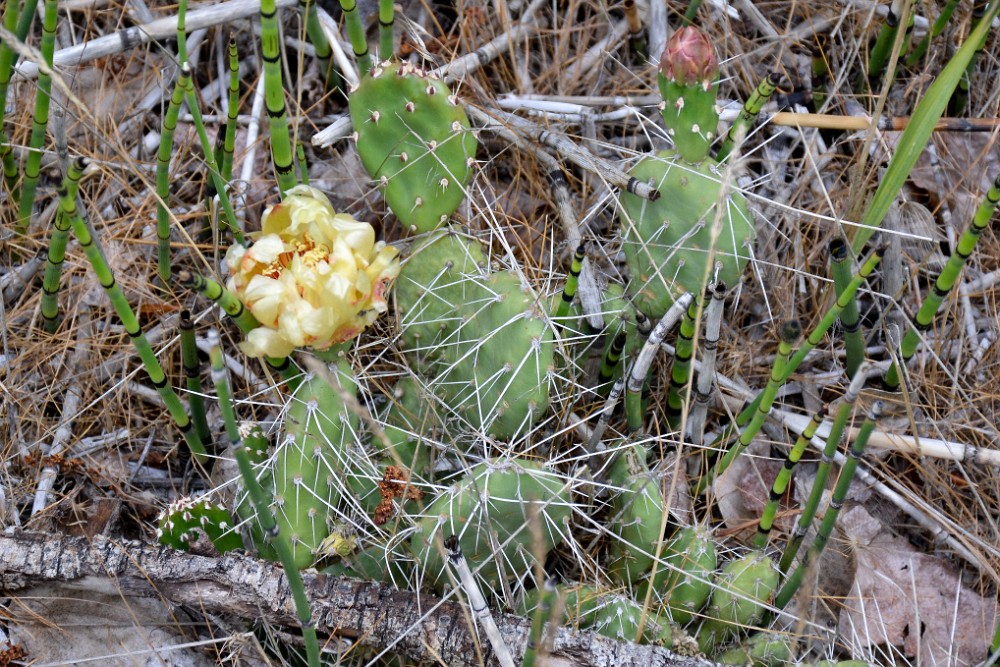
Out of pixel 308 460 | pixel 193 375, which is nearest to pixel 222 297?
pixel 308 460

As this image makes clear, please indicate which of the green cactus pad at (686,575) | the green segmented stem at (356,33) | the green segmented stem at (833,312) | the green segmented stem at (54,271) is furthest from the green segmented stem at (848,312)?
the green segmented stem at (54,271)

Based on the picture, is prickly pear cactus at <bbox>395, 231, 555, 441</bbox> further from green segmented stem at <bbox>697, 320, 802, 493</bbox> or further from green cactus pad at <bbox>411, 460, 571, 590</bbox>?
green segmented stem at <bbox>697, 320, 802, 493</bbox>

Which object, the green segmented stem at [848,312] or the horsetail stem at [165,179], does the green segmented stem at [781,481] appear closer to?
the green segmented stem at [848,312]

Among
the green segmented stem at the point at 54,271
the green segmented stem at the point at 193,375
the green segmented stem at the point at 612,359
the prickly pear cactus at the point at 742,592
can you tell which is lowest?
the prickly pear cactus at the point at 742,592

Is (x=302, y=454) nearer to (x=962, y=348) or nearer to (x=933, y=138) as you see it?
(x=962, y=348)

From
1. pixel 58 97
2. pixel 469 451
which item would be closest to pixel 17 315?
pixel 58 97

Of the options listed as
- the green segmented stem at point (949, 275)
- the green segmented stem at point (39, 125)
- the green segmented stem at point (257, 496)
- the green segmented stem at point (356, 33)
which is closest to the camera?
the green segmented stem at point (257, 496)
